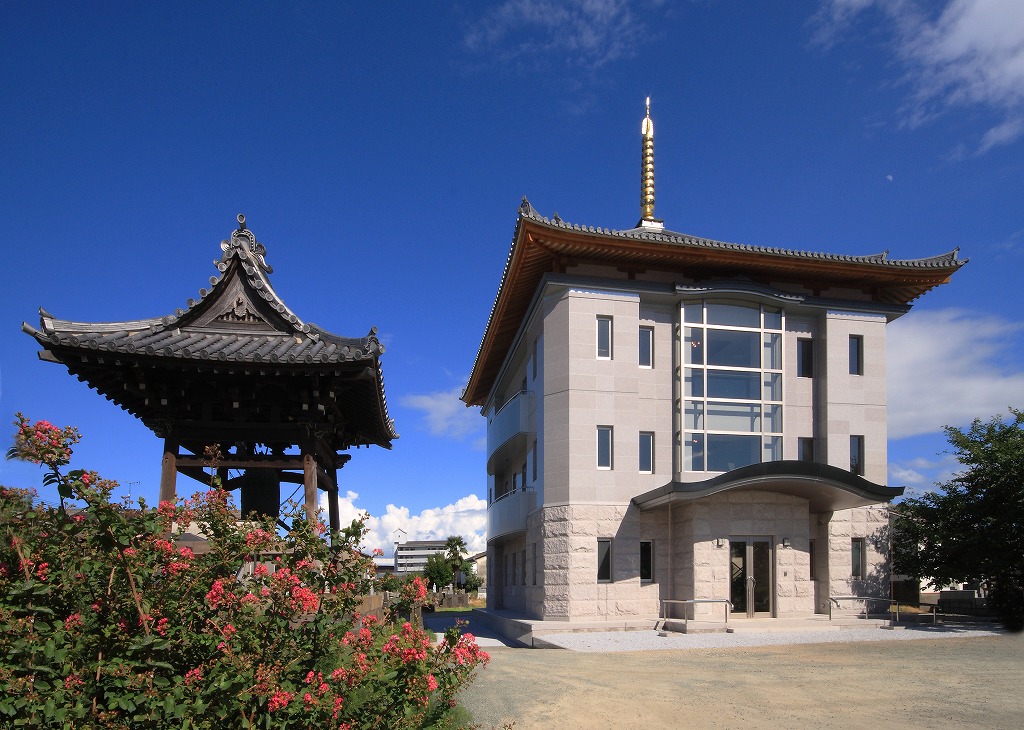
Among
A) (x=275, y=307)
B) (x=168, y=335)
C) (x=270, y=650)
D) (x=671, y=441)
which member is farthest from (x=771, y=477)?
(x=270, y=650)

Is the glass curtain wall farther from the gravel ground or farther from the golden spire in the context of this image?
the golden spire

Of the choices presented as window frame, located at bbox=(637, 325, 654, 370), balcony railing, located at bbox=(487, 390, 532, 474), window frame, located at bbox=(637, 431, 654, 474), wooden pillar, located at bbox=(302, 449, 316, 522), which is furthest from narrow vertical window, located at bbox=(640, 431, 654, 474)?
wooden pillar, located at bbox=(302, 449, 316, 522)

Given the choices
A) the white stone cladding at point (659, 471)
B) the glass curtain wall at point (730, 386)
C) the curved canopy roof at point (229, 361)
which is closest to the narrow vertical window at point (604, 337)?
the white stone cladding at point (659, 471)

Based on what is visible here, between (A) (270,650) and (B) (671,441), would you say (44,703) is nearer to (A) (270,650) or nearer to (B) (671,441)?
(A) (270,650)

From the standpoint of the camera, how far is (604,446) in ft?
74.1

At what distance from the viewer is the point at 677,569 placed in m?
21.9

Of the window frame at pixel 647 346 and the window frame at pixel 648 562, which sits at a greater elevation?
the window frame at pixel 647 346

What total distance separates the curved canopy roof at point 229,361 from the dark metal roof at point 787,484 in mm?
10919

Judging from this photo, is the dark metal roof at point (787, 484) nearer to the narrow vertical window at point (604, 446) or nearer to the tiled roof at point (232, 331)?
the narrow vertical window at point (604, 446)

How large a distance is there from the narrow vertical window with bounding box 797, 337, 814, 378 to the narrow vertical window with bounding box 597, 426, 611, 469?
696 cm

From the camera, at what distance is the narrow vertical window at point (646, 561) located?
2223cm

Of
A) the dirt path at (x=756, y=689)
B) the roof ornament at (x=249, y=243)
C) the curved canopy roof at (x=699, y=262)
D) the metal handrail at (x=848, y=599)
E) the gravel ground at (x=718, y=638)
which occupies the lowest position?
the gravel ground at (x=718, y=638)

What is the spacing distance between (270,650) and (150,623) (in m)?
0.77

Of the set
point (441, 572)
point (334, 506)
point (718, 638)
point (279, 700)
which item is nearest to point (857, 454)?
point (718, 638)
